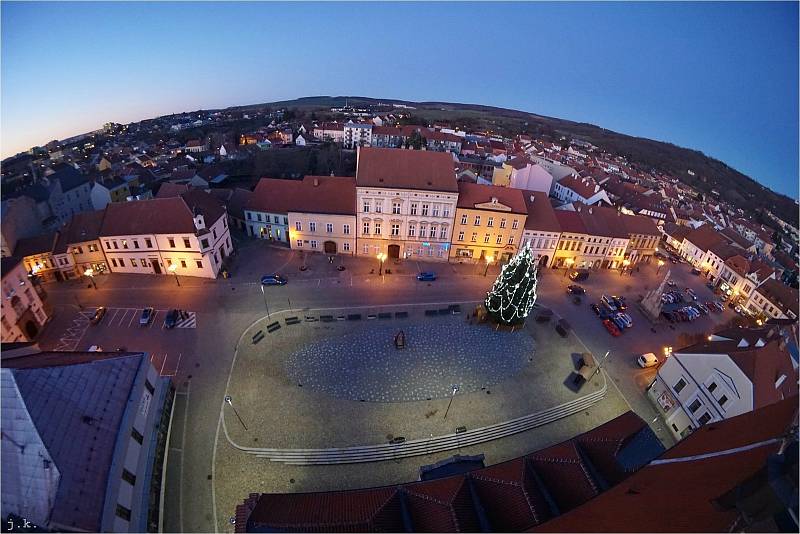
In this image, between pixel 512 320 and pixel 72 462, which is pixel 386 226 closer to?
pixel 512 320

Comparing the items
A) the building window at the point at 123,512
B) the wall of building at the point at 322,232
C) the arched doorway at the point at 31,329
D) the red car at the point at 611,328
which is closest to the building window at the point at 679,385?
the red car at the point at 611,328

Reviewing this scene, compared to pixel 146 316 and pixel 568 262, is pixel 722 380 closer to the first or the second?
pixel 568 262

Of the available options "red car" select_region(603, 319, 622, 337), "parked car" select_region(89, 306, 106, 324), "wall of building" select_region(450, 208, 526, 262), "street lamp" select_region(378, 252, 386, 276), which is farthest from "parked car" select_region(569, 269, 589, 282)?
"parked car" select_region(89, 306, 106, 324)

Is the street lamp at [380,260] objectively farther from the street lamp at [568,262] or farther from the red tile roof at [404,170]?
the street lamp at [568,262]

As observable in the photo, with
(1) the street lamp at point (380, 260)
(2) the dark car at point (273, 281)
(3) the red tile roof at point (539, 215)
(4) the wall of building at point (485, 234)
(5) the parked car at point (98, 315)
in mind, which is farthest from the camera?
(3) the red tile roof at point (539, 215)

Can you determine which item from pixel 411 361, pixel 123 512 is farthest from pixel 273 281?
pixel 123 512
